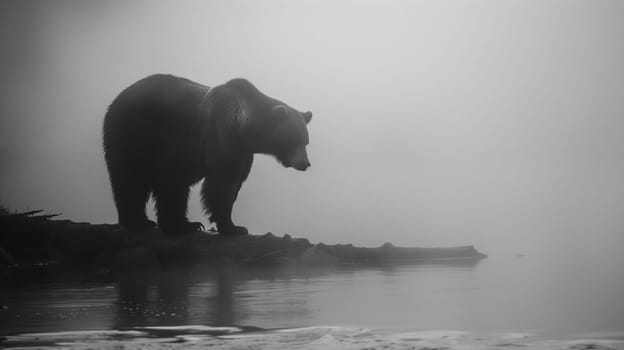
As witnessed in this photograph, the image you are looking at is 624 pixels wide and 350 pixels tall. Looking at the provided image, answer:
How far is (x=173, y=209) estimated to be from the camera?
438 inches

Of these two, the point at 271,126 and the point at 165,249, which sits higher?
the point at 271,126

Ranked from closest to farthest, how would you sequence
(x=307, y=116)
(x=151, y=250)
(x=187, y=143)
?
(x=151, y=250)
(x=187, y=143)
(x=307, y=116)

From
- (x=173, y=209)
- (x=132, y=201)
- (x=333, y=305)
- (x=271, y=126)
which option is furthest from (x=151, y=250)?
(x=333, y=305)

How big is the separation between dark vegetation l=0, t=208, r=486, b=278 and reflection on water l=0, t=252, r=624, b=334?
17 cm

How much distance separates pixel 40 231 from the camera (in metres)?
11.3

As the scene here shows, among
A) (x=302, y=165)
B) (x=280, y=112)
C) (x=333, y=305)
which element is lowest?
(x=333, y=305)

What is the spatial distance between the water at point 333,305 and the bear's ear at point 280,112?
77.1 inches

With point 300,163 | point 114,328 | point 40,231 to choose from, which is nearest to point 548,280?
point 300,163

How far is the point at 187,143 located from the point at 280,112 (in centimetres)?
128

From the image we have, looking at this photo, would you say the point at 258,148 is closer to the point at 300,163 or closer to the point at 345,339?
the point at 300,163

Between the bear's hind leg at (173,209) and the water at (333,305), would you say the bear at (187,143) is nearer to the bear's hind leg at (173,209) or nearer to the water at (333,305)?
the bear's hind leg at (173,209)

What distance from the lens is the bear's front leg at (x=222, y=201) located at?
1084 cm

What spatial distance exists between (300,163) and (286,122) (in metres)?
0.60

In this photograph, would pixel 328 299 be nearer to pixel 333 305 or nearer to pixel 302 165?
pixel 333 305
